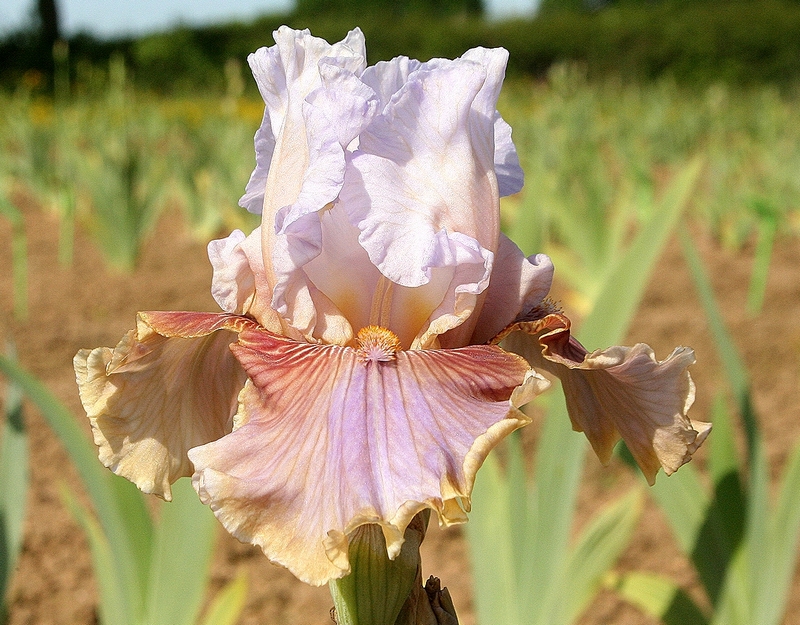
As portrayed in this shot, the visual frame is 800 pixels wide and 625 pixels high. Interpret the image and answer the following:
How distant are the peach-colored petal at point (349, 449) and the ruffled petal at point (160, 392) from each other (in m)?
0.09

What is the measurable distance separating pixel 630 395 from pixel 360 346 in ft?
0.64

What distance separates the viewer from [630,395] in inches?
21.9

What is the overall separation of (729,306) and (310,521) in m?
2.77

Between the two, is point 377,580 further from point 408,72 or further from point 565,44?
point 565,44

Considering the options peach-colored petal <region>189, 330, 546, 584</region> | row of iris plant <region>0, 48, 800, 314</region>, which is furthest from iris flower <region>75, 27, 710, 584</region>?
row of iris plant <region>0, 48, 800, 314</region>

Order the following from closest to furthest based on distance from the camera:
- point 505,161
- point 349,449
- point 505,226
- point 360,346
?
point 349,449 → point 360,346 → point 505,161 → point 505,226

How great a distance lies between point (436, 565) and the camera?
1.57 meters

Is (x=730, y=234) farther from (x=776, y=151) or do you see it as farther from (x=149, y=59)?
(x=149, y=59)

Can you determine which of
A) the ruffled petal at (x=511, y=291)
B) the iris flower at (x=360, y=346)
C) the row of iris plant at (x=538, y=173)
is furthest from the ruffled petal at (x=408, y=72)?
the row of iris plant at (x=538, y=173)

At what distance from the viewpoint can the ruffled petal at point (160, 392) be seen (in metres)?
0.54

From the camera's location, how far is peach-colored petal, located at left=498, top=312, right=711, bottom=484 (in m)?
0.52

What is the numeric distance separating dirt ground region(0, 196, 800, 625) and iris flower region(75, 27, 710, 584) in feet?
3.12

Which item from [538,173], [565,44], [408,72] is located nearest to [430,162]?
[408,72]

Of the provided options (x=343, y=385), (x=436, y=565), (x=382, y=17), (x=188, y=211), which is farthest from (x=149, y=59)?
(x=343, y=385)
